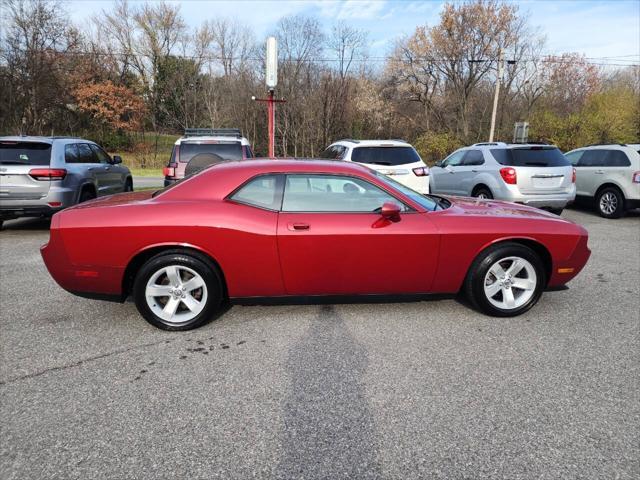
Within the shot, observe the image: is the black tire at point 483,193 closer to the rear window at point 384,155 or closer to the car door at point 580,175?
the rear window at point 384,155

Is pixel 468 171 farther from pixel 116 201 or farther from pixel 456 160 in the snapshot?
pixel 116 201

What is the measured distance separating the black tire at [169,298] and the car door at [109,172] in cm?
645

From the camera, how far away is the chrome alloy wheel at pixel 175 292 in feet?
11.6

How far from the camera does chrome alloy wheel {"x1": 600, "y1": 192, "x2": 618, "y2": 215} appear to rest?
31.8ft

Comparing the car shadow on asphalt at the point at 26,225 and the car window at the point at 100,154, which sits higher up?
the car window at the point at 100,154

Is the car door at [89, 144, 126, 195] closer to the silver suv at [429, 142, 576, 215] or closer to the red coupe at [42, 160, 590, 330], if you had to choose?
the red coupe at [42, 160, 590, 330]

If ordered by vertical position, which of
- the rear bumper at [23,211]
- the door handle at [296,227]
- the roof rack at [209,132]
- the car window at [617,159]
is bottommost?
the rear bumper at [23,211]

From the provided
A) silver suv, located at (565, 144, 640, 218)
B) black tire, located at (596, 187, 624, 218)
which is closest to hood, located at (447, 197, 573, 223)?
silver suv, located at (565, 144, 640, 218)

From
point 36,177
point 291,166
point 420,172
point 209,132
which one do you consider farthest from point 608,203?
point 36,177

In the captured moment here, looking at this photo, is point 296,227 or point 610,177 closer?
point 296,227

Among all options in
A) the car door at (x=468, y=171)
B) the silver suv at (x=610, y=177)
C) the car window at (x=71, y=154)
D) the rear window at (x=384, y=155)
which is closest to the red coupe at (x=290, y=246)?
the rear window at (x=384, y=155)

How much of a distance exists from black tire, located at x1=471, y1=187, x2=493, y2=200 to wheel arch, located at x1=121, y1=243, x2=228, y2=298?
23.0ft

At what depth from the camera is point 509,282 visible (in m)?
3.86

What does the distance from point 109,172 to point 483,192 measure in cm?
826
